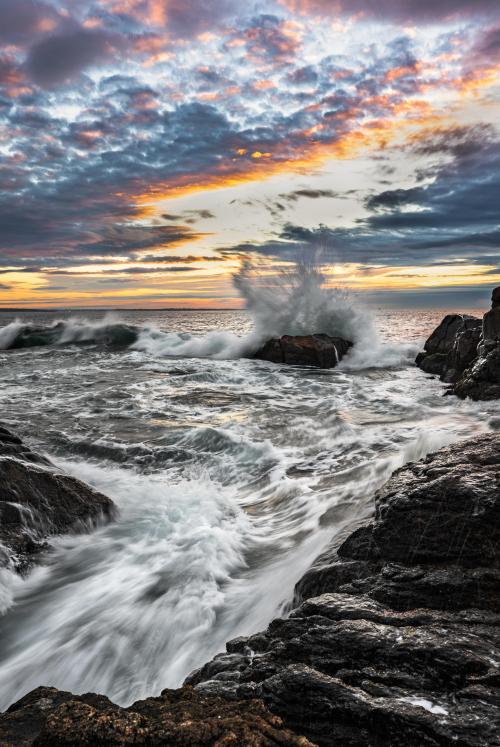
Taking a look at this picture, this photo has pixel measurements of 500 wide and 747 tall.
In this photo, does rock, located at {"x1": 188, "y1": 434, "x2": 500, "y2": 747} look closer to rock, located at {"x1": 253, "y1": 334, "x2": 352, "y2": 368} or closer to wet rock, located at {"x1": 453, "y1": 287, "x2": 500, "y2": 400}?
wet rock, located at {"x1": 453, "y1": 287, "x2": 500, "y2": 400}

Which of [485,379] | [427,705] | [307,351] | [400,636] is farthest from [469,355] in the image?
[427,705]

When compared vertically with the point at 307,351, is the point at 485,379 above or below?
below

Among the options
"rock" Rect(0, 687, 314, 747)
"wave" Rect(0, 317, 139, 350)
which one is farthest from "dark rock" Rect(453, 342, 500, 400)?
"wave" Rect(0, 317, 139, 350)

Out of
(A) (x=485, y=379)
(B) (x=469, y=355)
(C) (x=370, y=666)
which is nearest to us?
(C) (x=370, y=666)

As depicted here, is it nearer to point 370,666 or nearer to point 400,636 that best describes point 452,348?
point 400,636

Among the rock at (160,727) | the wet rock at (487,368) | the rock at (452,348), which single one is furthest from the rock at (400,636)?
the rock at (452,348)

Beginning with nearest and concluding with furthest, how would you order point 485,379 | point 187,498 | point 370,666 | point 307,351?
point 370,666
point 187,498
point 485,379
point 307,351

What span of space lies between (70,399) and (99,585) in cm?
900

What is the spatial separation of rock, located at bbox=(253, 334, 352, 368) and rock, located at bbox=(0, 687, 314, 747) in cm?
1775

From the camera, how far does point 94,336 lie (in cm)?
3152

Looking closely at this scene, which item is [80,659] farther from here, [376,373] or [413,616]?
[376,373]

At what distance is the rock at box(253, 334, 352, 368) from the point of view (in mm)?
19391

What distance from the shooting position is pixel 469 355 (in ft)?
45.3

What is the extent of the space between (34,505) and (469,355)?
1275 cm
